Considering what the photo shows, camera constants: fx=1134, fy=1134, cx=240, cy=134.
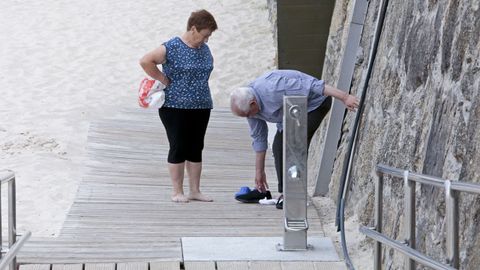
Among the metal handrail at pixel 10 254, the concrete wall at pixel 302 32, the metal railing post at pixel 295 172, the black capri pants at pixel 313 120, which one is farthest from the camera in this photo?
the concrete wall at pixel 302 32

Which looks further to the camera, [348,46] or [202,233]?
[348,46]

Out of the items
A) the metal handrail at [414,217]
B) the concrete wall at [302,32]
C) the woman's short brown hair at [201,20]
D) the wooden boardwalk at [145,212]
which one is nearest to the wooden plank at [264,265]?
the wooden boardwalk at [145,212]

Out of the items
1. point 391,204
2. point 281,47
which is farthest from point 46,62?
point 391,204

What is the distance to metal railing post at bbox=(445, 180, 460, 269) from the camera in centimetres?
416

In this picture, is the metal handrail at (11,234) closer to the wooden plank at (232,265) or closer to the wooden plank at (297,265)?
the wooden plank at (232,265)

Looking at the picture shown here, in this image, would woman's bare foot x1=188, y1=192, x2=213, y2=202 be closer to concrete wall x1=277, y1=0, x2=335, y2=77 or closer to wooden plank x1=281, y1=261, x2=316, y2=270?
wooden plank x1=281, y1=261, x2=316, y2=270

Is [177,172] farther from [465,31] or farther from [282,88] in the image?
[465,31]

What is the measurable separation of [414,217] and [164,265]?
2.01m

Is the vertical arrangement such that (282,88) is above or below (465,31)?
below

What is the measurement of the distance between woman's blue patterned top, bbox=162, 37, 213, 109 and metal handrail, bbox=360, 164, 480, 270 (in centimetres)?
263

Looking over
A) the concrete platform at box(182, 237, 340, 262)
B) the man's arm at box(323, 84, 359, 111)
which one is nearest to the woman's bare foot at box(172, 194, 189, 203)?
the concrete platform at box(182, 237, 340, 262)

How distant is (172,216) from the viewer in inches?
311

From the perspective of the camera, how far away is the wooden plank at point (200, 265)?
6.46m

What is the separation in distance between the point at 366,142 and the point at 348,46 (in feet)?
3.67
